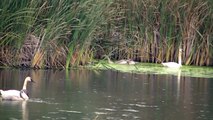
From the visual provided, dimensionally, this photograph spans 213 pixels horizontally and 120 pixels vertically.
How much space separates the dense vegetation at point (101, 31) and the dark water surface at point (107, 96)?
0.59 metres

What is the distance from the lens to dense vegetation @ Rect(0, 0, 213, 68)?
1642cm

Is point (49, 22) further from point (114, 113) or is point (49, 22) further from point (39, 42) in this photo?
point (114, 113)

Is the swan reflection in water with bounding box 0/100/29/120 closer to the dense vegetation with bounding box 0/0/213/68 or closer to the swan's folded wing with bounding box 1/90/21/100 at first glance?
the swan's folded wing with bounding box 1/90/21/100

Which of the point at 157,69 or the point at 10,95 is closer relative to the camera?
the point at 10,95

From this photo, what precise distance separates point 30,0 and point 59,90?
3208mm

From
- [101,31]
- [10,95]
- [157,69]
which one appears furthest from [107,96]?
[157,69]

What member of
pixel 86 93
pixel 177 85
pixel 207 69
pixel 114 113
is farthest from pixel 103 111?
pixel 207 69

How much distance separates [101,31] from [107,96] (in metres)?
5.32

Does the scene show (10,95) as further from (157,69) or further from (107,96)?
(157,69)

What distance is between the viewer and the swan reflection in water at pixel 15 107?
1057 cm

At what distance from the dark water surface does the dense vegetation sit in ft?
1.95

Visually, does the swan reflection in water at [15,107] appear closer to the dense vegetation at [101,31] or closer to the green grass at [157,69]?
the dense vegetation at [101,31]

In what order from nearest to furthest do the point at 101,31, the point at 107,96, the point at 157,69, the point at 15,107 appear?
1. the point at 15,107
2. the point at 107,96
3. the point at 101,31
4. the point at 157,69

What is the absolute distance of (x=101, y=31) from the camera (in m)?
18.5
